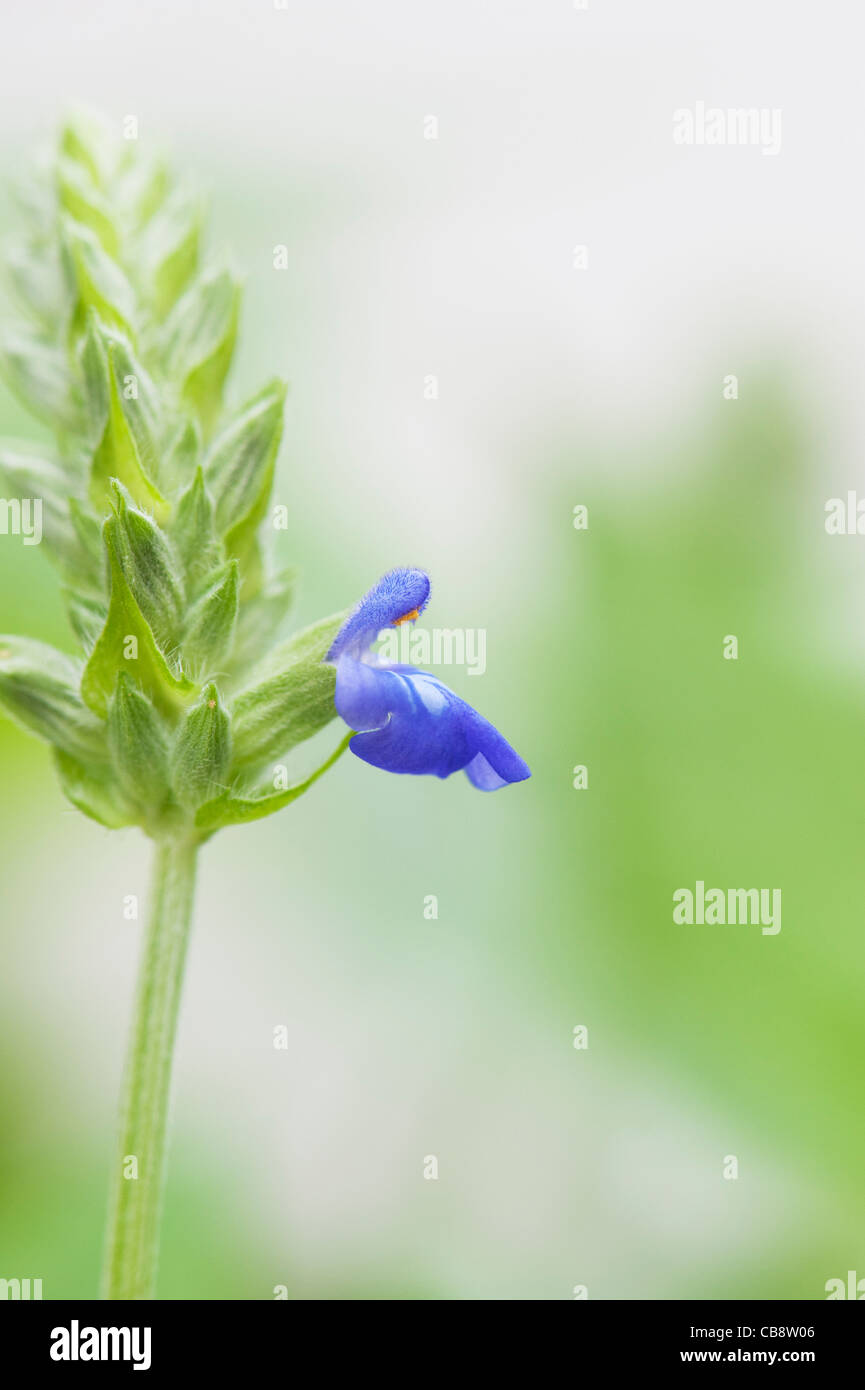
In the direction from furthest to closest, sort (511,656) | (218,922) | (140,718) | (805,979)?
(511,656)
(218,922)
(805,979)
(140,718)

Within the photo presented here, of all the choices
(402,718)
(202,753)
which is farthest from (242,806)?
(402,718)

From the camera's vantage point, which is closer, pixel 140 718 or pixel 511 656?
pixel 140 718

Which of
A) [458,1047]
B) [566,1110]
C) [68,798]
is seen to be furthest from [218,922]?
[68,798]

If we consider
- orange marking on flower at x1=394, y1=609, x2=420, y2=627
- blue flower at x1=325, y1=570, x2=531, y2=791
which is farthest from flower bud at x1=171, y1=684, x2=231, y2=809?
orange marking on flower at x1=394, y1=609, x2=420, y2=627

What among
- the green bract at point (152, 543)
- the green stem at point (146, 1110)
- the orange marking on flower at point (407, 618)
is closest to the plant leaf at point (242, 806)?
the green bract at point (152, 543)

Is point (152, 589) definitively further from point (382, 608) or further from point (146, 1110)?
point (146, 1110)

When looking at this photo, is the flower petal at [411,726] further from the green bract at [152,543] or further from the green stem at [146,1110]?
the green stem at [146,1110]

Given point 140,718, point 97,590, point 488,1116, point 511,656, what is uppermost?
point 511,656

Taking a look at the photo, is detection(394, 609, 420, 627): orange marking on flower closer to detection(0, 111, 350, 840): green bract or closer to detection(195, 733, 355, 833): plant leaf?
detection(0, 111, 350, 840): green bract

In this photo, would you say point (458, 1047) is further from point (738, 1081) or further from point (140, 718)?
point (140, 718)
